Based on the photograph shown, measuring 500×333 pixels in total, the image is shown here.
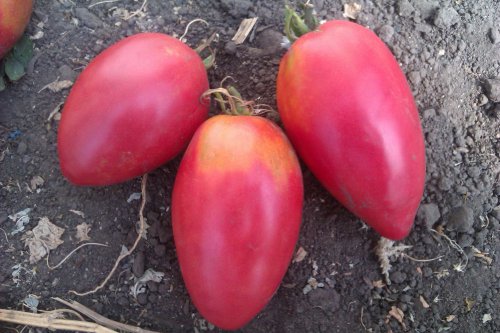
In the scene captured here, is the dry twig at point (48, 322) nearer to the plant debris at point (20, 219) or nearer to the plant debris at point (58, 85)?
the plant debris at point (20, 219)

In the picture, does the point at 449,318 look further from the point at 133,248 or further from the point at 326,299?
the point at 133,248

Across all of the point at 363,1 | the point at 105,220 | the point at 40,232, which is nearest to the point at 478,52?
the point at 363,1

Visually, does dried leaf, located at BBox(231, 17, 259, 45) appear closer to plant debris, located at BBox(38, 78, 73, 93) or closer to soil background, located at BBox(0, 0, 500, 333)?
soil background, located at BBox(0, 0, 500, 333)

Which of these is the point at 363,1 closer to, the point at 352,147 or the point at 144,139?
the point at 352,147

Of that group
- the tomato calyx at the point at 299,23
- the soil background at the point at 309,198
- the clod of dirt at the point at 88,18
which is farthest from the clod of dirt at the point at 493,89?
the clod of dirt at the point at 88,18

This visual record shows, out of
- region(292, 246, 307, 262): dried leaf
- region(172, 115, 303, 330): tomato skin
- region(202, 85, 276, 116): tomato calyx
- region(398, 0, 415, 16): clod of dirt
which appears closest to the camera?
region(172, 115, 303, 330): tomato skin

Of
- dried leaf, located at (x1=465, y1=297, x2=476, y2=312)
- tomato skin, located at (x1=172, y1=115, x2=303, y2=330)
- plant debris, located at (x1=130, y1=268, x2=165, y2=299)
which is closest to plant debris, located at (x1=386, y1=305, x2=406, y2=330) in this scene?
dried leaf, located at (x1=465, y1=297, x2=476, y2=312)

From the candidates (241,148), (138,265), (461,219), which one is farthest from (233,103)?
(461,219)
